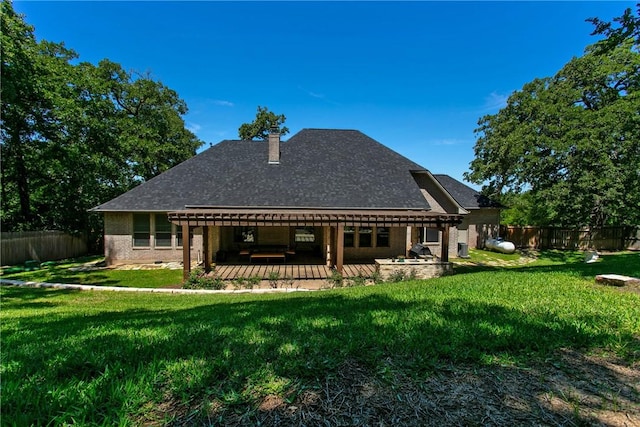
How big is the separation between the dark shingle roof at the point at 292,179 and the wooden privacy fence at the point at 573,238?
12353 mm

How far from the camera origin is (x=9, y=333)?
15.7 ft

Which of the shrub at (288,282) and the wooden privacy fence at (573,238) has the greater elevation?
the wooden privacy fence at (573,238)

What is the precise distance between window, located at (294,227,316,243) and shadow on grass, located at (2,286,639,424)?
12284 millimetres

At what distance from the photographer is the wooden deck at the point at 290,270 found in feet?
40.0

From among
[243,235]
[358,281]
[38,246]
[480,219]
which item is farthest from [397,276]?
[38,246]

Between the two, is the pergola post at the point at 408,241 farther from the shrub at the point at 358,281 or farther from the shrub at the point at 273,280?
the shrub at the point at 273,280

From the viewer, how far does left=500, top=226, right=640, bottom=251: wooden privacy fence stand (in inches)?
876

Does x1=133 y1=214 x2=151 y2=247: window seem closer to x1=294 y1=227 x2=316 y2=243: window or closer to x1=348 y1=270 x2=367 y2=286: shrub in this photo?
x1=294 y1=227 x2=316 y2=243: window

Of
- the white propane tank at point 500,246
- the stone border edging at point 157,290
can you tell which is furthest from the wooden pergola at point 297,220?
the white propane tank at point 500,246

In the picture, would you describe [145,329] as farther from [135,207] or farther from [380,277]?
[135,207]

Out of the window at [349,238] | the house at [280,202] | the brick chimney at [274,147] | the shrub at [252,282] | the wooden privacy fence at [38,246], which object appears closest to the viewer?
the shrub at [252,282]

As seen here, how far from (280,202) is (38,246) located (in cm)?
1377

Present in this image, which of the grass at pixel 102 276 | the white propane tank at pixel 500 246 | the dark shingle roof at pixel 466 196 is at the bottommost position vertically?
the grass at pixel 102 276

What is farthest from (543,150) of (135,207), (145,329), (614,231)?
(135,207)
